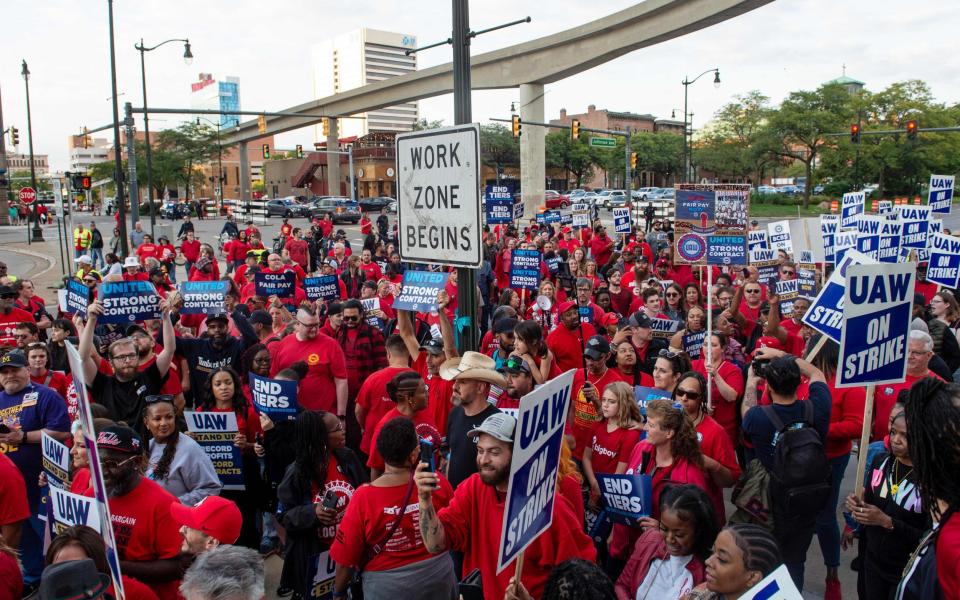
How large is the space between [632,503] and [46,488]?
421 centimetres

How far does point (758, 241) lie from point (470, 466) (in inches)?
375

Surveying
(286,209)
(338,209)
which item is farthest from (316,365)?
(286,209)

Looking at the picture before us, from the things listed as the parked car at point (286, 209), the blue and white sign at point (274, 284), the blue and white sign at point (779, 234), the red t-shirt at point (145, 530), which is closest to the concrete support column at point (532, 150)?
the parked car at point (286, 209)

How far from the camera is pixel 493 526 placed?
137 inches

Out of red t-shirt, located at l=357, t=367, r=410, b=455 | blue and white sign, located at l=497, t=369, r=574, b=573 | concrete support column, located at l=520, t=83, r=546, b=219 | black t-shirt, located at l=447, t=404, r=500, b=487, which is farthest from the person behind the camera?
concrete support column, located at l=520, t=83, r=546, b=219

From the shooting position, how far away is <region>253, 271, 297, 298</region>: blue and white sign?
1009 centimetres

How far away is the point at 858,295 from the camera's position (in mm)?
3992

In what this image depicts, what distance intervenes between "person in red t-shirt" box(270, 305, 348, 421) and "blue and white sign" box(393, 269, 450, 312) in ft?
2.77

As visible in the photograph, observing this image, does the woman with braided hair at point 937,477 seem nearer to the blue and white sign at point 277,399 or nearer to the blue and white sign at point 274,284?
the blue and white sign at point 277,399

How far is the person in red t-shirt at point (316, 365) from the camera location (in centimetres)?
696

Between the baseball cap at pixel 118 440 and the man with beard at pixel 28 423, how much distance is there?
206cm

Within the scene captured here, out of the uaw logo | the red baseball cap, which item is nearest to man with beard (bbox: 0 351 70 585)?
the red baseball cap

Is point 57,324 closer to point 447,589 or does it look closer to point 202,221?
point 447,589

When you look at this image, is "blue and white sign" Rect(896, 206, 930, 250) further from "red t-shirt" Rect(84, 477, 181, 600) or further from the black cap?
"red t-shirt" Rect(84, 477, 181, 600)
